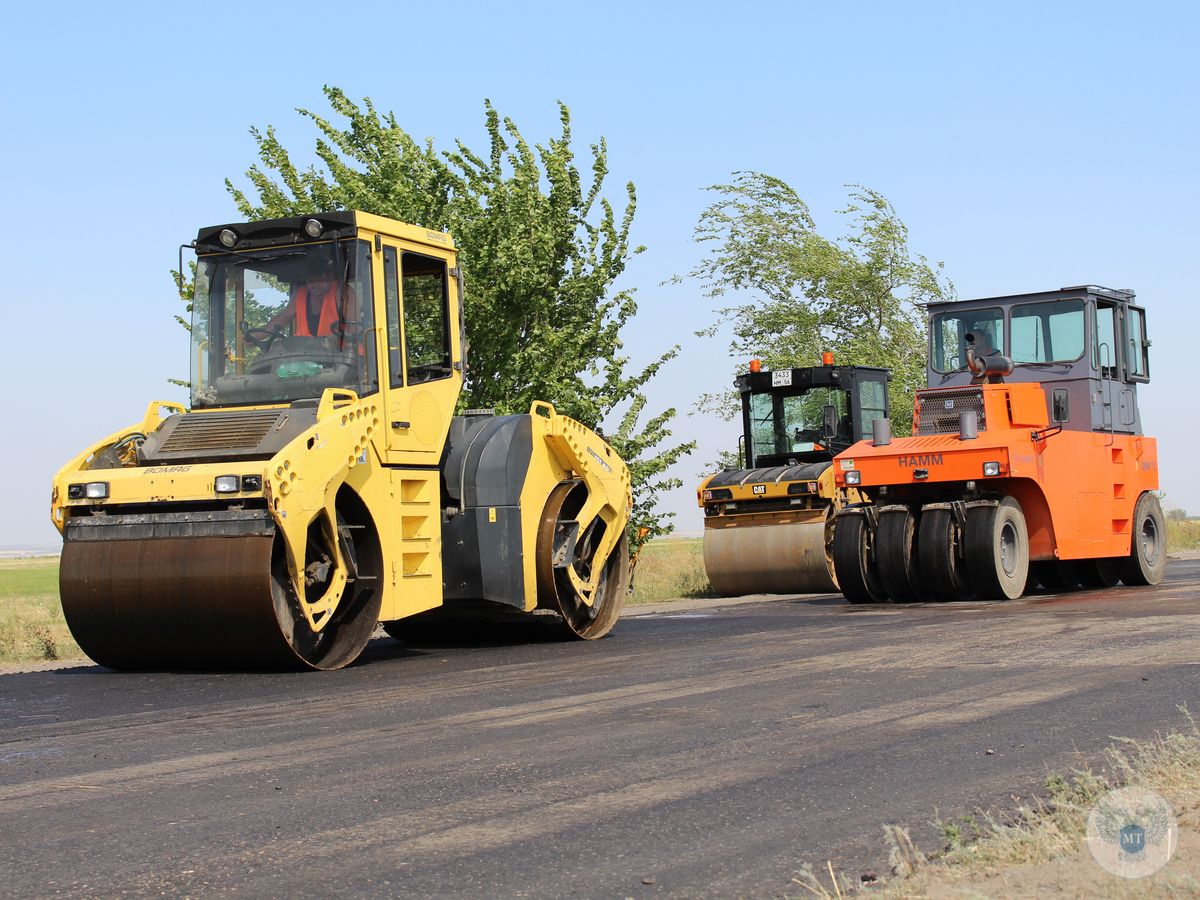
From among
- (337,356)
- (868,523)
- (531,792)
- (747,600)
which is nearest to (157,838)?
(531,792)

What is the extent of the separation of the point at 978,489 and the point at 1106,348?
3.01 metres

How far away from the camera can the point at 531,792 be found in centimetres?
605

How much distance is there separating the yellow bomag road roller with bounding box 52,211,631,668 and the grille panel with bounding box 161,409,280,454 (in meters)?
0.02

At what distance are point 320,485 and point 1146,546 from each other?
43.4 feet

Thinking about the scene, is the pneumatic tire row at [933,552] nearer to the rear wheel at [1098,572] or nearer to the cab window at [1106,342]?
the cab window at [1106,342]

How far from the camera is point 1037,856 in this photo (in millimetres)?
4676

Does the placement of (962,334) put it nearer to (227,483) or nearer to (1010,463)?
(1010,463)

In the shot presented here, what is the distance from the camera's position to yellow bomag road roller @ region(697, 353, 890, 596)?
20906mm

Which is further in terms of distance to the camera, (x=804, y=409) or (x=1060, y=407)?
(x=804, y=409)

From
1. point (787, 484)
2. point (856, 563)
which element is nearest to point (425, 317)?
point (856, 563)

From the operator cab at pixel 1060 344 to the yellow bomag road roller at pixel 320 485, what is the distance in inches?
287

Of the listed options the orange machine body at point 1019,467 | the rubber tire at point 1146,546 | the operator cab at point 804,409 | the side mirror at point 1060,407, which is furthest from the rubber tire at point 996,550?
the operator cab at point 804,409

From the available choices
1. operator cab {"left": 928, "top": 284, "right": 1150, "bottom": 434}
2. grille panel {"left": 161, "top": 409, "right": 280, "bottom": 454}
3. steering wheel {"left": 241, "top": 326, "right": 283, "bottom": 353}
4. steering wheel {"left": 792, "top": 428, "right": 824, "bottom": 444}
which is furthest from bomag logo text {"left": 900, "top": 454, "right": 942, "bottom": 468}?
grille panel {"left": 161, "top": 409, "right": 280, "bottom": 454}

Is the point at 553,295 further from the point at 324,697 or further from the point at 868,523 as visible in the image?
the point at 324,697
